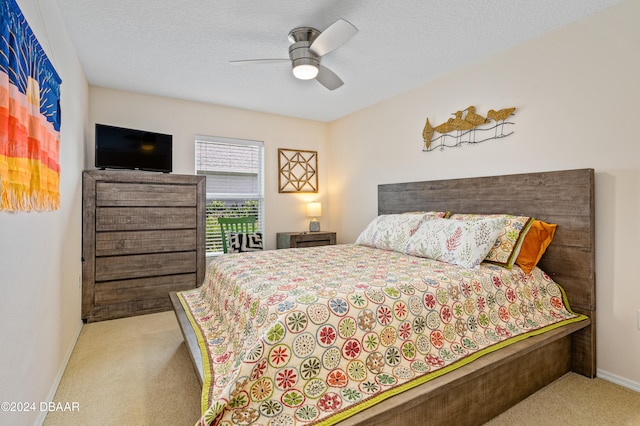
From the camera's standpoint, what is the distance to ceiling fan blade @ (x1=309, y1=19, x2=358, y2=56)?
6.60 ft

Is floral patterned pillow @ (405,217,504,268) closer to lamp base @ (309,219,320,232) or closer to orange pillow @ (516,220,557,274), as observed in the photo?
orange pillow @ (516,220,557,274)

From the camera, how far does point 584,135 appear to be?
2285 mm

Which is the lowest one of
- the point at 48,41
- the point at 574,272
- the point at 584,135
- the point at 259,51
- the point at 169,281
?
the point at 169,281

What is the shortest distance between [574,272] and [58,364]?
140 inches

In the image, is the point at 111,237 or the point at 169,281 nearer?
the point at 111,237

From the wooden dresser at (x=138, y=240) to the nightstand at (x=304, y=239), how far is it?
1.13m

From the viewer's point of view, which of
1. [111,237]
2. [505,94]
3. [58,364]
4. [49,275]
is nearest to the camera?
[49,275]

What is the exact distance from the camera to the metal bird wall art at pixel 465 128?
2.80m

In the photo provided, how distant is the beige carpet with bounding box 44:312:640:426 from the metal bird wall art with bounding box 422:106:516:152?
1.97m

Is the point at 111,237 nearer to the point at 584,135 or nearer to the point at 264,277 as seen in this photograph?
the point at 264,277

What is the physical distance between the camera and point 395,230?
119 inches

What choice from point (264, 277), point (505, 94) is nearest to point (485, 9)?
point (505, 94)

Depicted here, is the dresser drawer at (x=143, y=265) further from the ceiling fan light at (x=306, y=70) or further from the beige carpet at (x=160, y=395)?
the ceiling fan light at (x=306, y=70)

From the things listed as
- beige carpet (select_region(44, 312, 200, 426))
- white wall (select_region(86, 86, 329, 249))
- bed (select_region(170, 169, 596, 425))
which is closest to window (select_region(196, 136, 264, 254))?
white wall (select_region(86, 86, 329, 249))
